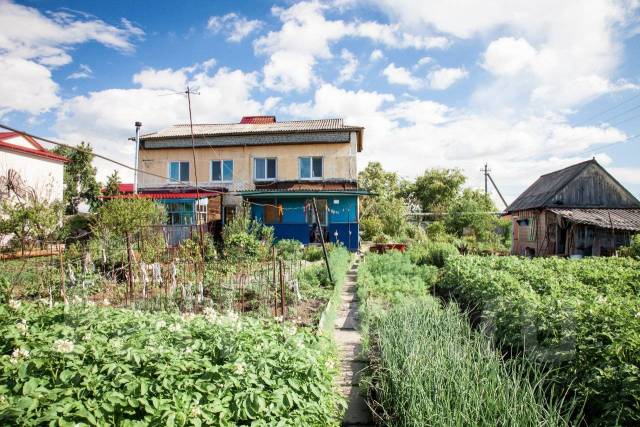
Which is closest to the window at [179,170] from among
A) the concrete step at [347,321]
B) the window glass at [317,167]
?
the window glass at [317,167]

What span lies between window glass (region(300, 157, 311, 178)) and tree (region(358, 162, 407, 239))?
358cm

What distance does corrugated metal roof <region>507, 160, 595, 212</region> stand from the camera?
18.4 m

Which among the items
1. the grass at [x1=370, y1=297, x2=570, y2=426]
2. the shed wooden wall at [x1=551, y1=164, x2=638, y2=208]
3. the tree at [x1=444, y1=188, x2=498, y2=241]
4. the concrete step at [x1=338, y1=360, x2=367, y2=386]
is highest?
the shed wooden wall at [x1=551, y1=164, x2=638, y2=208]

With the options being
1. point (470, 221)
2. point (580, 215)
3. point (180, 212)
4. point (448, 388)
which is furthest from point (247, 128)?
point (448, 388)

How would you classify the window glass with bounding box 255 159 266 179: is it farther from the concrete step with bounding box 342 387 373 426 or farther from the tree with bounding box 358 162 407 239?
the concrete step with bounding box 342 387 373 426

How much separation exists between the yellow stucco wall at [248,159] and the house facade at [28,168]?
162 inches

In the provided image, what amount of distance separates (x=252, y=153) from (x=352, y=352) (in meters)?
15.7

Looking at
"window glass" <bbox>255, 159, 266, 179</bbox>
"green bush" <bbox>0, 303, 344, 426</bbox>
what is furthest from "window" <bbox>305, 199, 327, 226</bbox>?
"green bush" <bbox>0, 303, 344, 426</bbox>

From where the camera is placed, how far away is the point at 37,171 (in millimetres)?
18828

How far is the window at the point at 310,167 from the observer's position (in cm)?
1920

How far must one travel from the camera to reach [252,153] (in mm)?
19672

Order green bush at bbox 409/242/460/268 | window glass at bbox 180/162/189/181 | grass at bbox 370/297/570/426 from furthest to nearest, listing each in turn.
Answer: window glass at bbox 180/162/189/181
green bush at bbox 409/242/460/268
grass at bbox 370/297/570/426

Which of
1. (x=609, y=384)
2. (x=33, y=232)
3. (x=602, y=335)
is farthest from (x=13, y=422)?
(x=33, y=232)

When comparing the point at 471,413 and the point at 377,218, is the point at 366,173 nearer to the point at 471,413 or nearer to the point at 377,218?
the point at 377,218
